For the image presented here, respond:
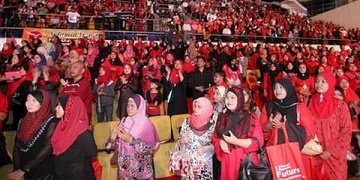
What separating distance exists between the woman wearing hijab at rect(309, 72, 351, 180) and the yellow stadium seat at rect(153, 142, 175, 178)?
82.1 inches

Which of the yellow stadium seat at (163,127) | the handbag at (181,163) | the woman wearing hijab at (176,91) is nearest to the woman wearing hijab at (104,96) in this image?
the woman wearing hijab at (176,91)

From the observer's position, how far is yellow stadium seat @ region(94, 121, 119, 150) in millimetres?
4980

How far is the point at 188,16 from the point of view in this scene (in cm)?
1762

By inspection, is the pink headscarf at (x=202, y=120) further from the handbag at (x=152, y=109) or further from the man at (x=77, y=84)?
the handbag at (x=152, y=109)

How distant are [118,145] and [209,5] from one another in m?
18.3

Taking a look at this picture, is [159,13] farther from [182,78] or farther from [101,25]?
[182,78]

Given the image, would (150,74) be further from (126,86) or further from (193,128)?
(193,128)

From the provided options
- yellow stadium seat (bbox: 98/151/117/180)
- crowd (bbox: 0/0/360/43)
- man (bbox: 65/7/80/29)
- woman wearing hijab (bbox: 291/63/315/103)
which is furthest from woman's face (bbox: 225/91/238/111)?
man (bbox: 65/7/80/29)

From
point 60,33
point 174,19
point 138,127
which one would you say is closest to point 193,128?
point 138,127

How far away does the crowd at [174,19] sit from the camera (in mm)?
13609

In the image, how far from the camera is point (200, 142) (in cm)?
368

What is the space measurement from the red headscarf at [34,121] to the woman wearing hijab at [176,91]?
3.72m

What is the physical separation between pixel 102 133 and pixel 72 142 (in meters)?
1.71

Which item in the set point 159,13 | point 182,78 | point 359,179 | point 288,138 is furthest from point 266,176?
point 159,13
